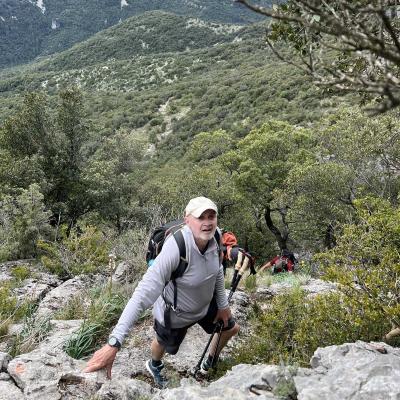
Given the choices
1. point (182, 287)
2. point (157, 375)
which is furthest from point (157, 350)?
point (182, 287)

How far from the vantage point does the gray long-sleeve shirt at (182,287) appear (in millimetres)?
3270

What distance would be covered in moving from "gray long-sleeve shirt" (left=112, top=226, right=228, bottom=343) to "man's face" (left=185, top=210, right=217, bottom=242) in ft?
0.17

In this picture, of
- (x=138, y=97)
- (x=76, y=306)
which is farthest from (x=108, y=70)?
(x=76, y=306)

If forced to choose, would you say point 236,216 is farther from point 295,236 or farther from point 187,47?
point 187,47

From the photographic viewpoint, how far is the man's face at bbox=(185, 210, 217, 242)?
3.49 meters

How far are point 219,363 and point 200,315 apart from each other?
86 cm

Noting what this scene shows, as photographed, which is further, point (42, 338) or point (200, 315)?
point (42, 338)

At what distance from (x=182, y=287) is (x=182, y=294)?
93mm

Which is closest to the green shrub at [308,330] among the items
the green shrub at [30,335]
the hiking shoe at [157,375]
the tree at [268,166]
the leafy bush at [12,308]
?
the hiking shoe at [157,375]

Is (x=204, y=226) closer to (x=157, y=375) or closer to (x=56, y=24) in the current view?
(x=157, y=375)

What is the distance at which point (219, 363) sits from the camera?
4.48m

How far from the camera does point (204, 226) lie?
3.49 m

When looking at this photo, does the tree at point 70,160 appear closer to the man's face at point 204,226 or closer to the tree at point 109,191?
the tree at point 109,191

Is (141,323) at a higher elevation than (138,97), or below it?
higher
